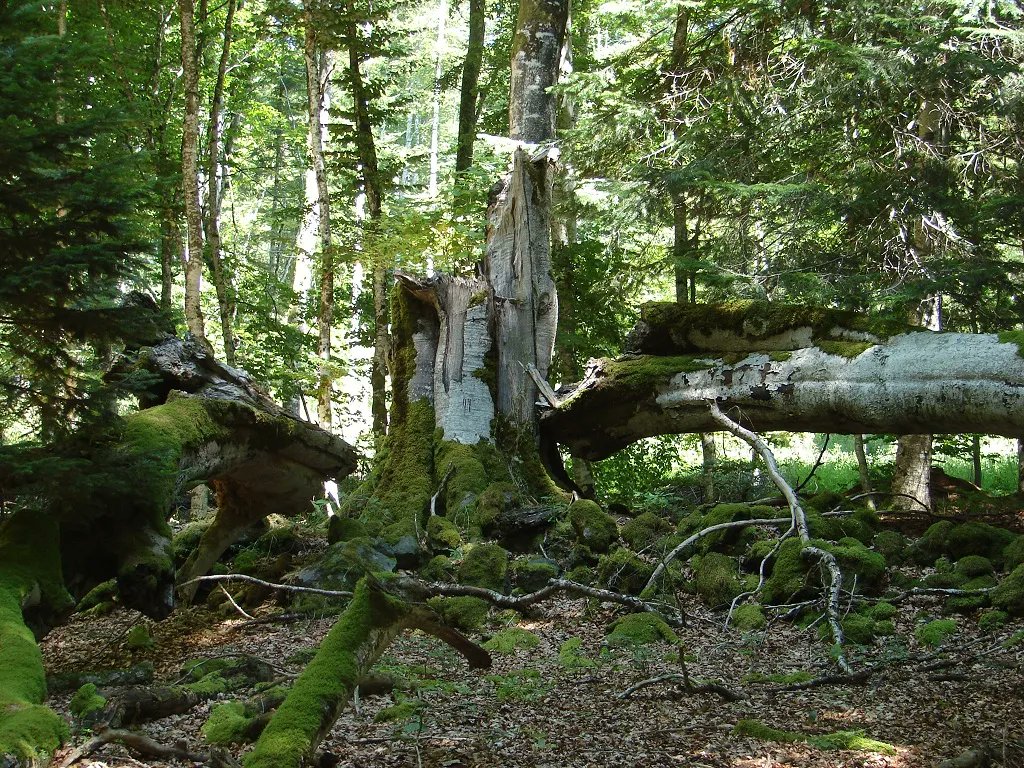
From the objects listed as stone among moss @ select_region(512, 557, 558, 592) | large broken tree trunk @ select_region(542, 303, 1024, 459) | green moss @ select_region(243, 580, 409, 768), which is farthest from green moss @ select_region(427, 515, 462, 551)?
green moss @ select_region(243, 580, 409, 768)

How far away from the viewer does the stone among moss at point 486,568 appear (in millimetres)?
6992

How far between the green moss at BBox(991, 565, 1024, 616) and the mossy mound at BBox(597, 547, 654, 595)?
2.53 meters

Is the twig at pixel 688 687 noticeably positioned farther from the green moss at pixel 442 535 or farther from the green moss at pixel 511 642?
the green moss at pixel 442 535

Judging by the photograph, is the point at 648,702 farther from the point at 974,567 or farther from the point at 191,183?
the point at 191,183

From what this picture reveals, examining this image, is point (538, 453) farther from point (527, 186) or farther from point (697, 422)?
point (527, 186)

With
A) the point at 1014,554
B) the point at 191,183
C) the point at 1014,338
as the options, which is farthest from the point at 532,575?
the point at 191,183

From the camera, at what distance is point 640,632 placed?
5820 mm

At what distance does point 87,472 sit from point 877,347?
6.91m

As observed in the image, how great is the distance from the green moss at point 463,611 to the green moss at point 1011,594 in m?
3.72

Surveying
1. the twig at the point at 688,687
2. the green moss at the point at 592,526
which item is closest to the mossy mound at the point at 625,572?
the green moss at the point at 592,526

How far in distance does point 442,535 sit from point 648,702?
3.79 m

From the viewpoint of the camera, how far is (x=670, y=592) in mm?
6906

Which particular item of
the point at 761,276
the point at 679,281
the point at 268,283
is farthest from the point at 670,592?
the point at 268,283

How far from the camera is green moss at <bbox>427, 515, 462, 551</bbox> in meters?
8.06
